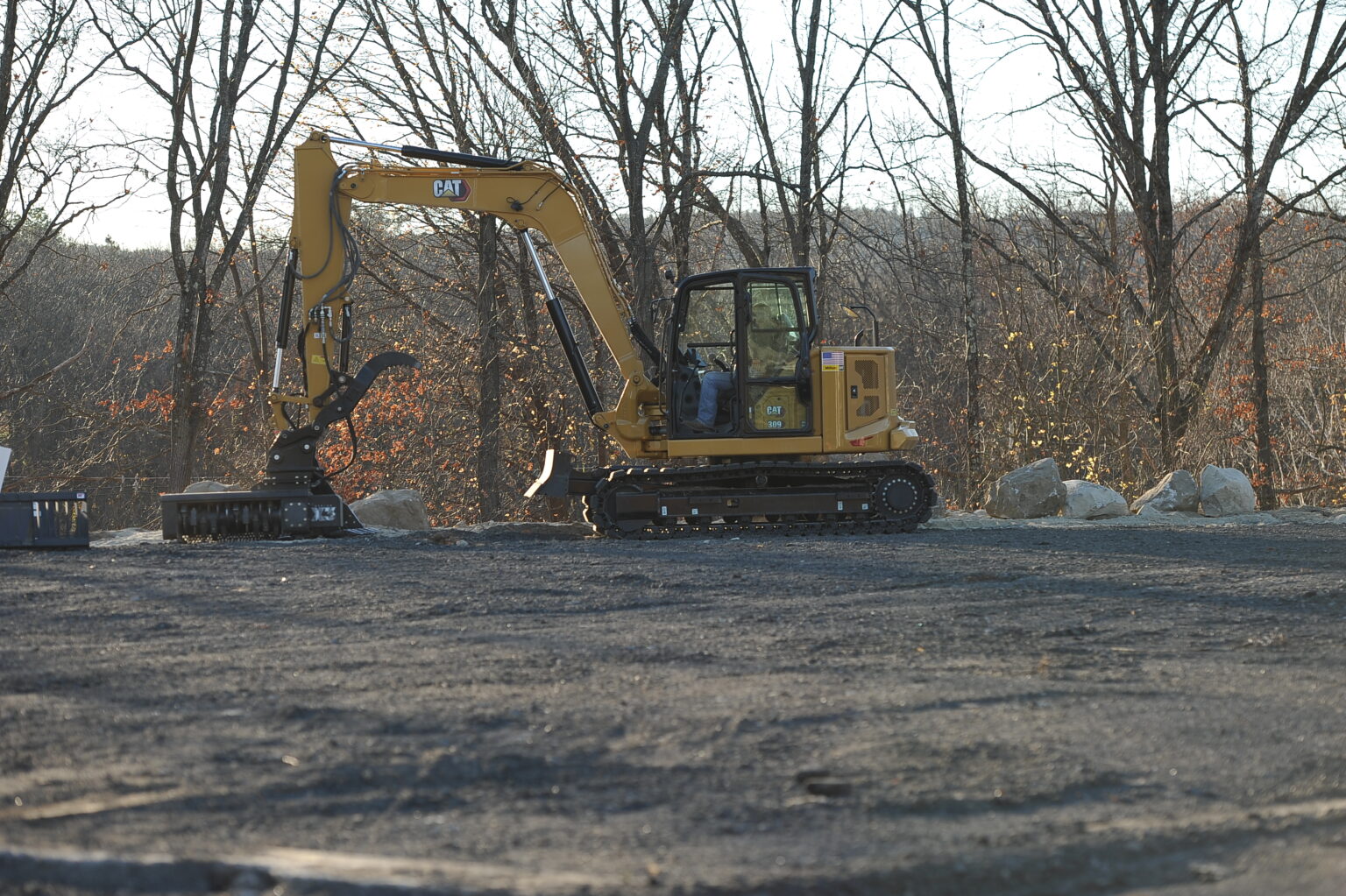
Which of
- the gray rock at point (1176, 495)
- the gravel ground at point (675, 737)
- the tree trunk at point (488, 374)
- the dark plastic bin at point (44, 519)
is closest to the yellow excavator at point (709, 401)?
the dark plastic bin at point (44, 519)

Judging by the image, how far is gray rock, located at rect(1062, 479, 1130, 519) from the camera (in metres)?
14.3

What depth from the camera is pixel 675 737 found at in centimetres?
425

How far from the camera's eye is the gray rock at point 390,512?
47.4 ft

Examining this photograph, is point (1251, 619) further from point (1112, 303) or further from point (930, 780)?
point (1112, 303)

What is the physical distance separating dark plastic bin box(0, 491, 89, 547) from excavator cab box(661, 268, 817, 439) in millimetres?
5554

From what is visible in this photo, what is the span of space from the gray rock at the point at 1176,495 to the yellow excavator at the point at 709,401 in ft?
11.8

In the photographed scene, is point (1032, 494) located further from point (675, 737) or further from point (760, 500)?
point (675, 737)

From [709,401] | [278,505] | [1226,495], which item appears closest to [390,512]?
[278,505]

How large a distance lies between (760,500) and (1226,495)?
574 centimetres

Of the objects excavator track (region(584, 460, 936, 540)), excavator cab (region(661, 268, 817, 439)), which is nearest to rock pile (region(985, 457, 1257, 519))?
excavator track (region(584, 460, 936, 540))

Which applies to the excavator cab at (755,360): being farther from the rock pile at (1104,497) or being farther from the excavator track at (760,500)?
the rock pile at (1104,497)

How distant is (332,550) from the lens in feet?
35.2

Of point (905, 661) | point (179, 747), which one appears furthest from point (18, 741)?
point (905, 661)

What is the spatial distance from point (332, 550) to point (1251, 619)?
718 cm
